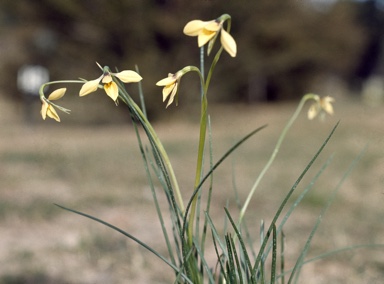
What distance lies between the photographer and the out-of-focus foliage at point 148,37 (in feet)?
35.0

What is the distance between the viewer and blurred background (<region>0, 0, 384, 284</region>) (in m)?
2.68

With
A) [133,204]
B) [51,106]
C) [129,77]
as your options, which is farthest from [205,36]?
[133,204]

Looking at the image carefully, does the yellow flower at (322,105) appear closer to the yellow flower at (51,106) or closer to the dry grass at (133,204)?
the yellow flower at (51,106)

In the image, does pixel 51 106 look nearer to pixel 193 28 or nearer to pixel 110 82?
pixel 110 82

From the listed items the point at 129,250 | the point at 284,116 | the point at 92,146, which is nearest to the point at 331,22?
the point at 284,116

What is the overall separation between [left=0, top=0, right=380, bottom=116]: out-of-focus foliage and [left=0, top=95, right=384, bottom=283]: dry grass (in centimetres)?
298

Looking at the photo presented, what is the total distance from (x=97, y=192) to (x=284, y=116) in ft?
24.7

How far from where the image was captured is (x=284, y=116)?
1116 cm

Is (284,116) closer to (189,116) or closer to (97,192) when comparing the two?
(189,116)

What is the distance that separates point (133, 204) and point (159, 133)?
595 cm

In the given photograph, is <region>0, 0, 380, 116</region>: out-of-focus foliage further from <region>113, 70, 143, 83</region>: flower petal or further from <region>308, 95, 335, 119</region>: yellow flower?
<region>113, 70, 143, 83</region>: flower petal

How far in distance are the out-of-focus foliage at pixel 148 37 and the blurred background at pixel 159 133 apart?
0.09 feet

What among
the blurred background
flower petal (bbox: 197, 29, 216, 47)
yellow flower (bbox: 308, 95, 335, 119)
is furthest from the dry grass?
flower petal (bbox: 197, 29, 216, 47)

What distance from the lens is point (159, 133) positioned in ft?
31.9
